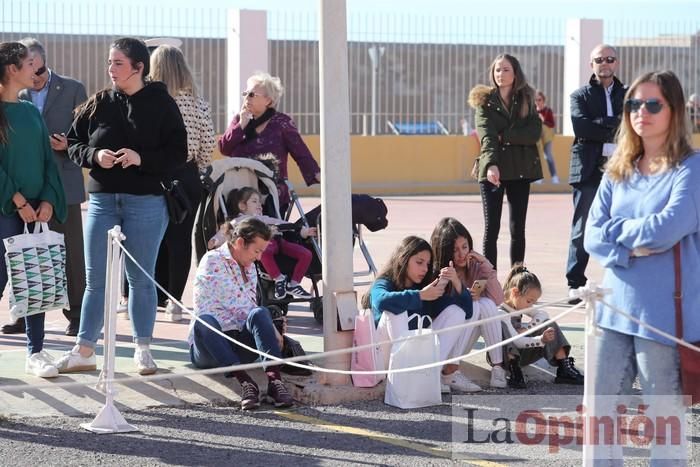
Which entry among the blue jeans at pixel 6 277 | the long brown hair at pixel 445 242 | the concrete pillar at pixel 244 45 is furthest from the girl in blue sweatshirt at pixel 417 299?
the concrete pillar at pixel 244 45

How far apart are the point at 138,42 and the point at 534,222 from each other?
34.2 ft

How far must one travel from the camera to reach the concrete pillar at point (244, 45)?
21906 millimetres

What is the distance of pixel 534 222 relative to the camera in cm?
1659

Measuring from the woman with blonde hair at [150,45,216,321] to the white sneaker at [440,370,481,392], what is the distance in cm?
214

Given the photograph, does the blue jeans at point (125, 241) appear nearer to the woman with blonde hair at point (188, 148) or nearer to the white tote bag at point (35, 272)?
the white tote bag at point (35, 272)

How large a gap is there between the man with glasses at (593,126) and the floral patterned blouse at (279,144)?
1862mm

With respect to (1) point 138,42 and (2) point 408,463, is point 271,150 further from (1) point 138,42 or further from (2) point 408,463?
(2) point 408,463

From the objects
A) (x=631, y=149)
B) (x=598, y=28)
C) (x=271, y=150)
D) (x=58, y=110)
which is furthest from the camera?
(x=598, y=28)

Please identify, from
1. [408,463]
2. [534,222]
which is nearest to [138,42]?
[408,463]

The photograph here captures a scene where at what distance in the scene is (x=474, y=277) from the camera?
7.36 m

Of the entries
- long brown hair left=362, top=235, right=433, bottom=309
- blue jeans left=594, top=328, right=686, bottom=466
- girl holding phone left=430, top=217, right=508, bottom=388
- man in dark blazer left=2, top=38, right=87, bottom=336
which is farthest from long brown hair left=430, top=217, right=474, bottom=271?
blue jeans left=594, top=328, right=686, bottom=466

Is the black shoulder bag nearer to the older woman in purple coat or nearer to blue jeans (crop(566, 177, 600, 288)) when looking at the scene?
the older woman in purple coat

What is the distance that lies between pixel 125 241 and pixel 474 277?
2007 mm

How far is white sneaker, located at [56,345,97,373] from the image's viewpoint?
22.6 feet
